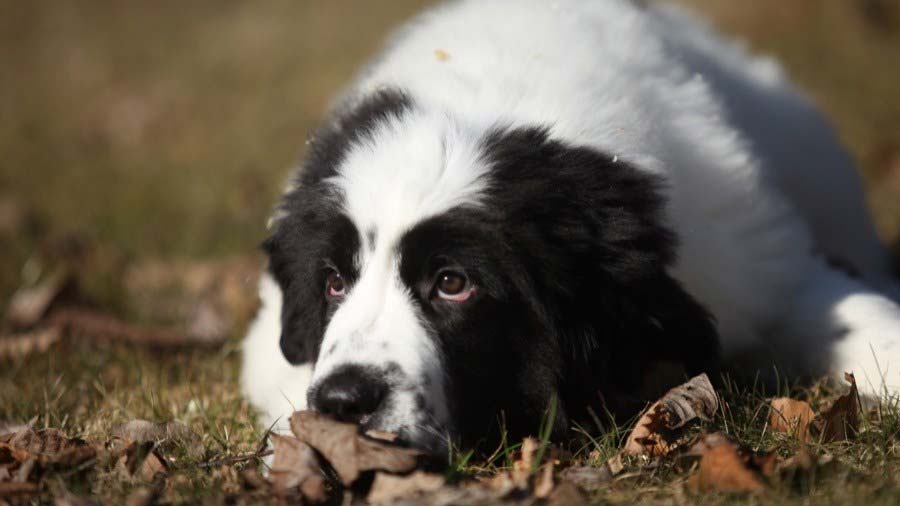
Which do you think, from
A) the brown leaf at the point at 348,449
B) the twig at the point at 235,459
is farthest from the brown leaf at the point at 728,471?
the twig at the point at 235,459

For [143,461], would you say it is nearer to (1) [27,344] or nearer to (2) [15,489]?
(2) [15,489]

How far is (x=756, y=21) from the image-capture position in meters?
8.17

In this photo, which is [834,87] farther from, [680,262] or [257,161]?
[680,262]

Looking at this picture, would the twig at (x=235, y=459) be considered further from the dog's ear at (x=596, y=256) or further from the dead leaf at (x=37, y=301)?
the dead leaf at (x=37, y=301)

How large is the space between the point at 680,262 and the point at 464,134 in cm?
69

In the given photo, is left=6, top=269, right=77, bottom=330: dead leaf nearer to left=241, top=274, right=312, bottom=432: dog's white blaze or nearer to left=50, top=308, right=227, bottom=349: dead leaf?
left=50, top=308, right=227, bottom=349: dead leaf

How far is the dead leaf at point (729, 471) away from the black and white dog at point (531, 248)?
0.47 m

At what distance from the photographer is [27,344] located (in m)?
3.66

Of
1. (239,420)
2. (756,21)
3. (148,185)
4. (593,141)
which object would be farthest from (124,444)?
(756,21)

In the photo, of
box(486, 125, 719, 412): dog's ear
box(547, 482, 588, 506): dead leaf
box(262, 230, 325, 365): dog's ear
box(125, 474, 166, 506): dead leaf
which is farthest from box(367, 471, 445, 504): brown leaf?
box(262, 230, 325, 365): dog's ear

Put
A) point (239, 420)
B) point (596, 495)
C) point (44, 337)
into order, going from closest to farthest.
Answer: point (596, 495) → point (239, 420) → point (44, 337)

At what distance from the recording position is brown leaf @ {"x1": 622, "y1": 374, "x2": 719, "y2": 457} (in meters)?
2.24

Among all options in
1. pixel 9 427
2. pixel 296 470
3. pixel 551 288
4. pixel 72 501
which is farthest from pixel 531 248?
pixel 9 427

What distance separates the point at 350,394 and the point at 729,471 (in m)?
0.79
